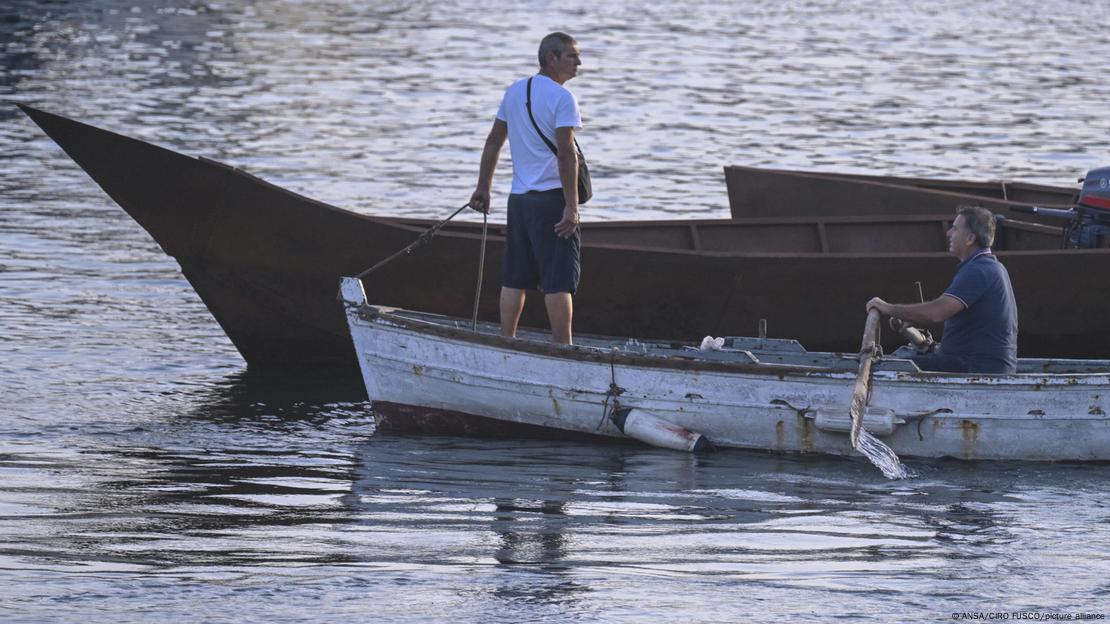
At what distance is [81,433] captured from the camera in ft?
30.1

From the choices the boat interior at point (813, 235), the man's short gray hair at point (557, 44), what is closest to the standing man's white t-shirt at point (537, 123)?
the man's short gray hair at point (557, 44)

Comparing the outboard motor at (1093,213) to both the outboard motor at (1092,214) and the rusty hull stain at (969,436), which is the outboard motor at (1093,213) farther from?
the rusty hull stain at (969,436)

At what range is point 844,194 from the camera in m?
13.2

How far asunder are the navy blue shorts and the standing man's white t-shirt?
73mm

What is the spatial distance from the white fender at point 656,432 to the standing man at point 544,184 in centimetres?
55

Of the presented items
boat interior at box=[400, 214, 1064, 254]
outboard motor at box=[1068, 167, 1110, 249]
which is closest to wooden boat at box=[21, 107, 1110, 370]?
outboard motor at box=[1068, 167, 1110, 249]

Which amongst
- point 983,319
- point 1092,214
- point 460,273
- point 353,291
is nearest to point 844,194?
point 1092,214

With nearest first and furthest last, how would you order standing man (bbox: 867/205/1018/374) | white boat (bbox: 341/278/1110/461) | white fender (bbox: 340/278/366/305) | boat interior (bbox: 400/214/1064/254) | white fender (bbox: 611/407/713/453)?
1. standing man (bbox: 867/205/1018/374)
2. white boat (bbox: 341/278/1110/461)
3. white fender (bbox: 611/407/713/453)
4. white fender (bbox: 340/278/366/305)
5. boat interior (bbox: 400/214/1064/254)

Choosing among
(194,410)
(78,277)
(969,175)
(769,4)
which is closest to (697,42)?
(769,4)

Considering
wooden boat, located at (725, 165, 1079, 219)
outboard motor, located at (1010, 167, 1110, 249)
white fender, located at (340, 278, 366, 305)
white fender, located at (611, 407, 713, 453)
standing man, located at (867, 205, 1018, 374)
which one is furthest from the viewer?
wooden boat, located at (725, 165, 1079, 219)

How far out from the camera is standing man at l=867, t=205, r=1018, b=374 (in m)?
8.36

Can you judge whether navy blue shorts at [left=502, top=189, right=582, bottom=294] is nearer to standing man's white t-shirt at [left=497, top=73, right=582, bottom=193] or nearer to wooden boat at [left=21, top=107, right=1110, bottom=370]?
standing man's white t-shirt at [left=497, top=73, right=582, bottom=193]

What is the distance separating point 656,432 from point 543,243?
3.76ft

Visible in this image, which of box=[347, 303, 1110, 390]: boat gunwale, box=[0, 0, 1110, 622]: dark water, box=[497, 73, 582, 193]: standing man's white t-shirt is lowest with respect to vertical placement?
box=[0, 0, 1110, 622]: dark water
